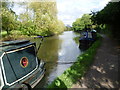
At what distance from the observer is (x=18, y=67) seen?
3473mm

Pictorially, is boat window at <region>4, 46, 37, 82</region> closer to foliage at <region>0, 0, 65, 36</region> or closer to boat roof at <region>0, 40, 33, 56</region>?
boat roof at <region>0, 40, 33, 56</region>

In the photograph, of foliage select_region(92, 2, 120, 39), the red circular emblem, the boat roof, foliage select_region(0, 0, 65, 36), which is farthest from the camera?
foliage select_region(0, 0, 65, 36)

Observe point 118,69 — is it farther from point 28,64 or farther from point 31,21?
point 31,21

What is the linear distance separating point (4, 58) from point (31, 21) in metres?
20.8

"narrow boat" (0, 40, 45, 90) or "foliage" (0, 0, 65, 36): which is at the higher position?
"foliage" (0, 0, 65, 36)

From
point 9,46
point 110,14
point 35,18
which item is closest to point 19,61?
point 9,46

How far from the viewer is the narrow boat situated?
3.05m

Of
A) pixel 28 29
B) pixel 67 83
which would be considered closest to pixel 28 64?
pixel 67 83

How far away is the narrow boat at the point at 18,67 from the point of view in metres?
3.05

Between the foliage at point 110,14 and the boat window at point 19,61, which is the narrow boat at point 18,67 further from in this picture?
the foliage at point 110,14

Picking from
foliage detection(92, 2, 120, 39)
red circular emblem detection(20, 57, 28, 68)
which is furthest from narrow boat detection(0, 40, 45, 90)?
foliage detection(92, 2, 120, 39)

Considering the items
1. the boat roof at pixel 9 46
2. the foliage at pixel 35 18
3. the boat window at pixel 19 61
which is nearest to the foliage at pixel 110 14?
the boat window at pixel 19 61

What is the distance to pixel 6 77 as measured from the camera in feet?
10.0

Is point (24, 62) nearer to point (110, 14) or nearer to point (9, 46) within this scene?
point (9, 46)
